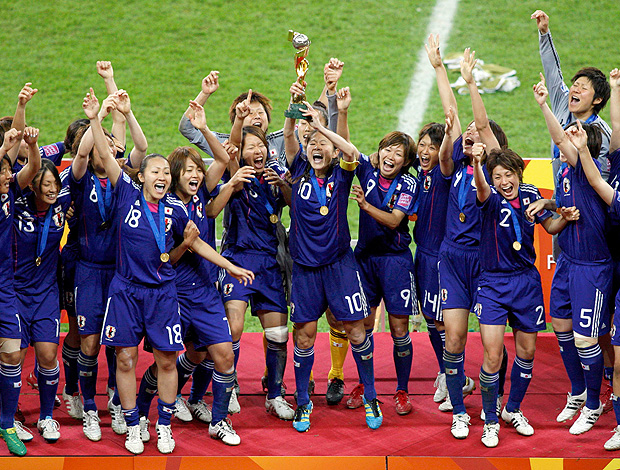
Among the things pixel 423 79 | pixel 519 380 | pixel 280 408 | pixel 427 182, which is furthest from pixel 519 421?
pixel 423 79

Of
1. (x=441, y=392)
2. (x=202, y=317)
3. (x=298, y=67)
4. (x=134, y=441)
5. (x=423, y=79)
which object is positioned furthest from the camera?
(x=423, y=79)

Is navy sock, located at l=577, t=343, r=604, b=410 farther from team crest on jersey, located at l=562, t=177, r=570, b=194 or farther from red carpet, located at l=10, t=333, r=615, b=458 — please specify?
team crest on jersey, located at l=562, t=177, r=570, b=194

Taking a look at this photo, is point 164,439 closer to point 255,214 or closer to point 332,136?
point 255,214

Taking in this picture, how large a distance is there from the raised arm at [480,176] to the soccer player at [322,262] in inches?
31.6

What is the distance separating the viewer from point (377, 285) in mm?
5914

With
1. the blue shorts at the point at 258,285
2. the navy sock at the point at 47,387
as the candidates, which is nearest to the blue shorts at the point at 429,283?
the blue shorts at the point at 258,285

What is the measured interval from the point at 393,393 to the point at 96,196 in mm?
2496

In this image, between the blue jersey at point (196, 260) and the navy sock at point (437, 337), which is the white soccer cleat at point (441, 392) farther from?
the blue jersey at point (196, 260)

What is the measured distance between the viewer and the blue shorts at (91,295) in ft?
18.0

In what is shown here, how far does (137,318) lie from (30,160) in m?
1.15

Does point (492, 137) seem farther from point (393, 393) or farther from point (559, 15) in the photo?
point (559, 15)

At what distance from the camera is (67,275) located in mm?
5734

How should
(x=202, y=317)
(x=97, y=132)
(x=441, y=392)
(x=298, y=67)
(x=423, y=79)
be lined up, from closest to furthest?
(x=97, y=132), (x=202, y=317), (x=298, y=67), (x=441, y=392), (x=423, y=79)

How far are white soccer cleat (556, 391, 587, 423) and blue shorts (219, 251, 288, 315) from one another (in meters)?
1.95
